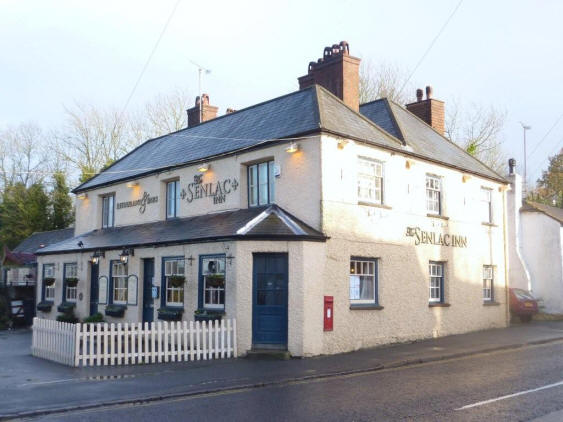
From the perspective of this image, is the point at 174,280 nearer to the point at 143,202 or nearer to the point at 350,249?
the point at 350,249

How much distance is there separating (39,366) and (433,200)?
43.0 feet

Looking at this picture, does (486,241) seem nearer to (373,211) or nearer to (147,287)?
(373,211)

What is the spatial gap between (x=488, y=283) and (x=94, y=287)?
14.8 metres

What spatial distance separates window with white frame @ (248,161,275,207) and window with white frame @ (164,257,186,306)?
9.50 feet

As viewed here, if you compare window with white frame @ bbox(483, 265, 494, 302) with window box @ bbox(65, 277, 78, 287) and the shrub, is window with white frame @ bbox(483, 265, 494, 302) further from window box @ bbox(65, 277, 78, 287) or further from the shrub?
window box @ bbox(65, 277, 78, 287)

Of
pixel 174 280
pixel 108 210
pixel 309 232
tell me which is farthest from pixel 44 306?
pixel 309 232

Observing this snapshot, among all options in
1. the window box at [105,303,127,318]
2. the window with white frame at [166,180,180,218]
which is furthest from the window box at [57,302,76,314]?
the window with white frame at [166,180,180,218]

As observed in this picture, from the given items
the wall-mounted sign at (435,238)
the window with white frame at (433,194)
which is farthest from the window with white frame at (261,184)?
the window with white frame at (433,194)

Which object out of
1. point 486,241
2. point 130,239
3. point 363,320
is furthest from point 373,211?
point 130,239

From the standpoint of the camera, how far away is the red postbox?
621 inches

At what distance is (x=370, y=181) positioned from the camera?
1800 centimetres

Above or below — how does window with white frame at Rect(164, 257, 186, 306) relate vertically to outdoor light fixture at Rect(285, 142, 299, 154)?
below

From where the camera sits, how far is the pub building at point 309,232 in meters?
15.8

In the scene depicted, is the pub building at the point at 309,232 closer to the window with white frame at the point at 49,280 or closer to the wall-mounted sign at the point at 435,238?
the wall-mounted sign at the point at 435,238
